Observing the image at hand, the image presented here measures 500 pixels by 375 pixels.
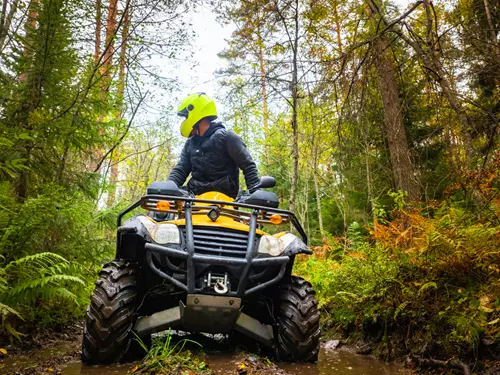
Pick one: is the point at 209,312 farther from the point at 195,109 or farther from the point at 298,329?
the point at 195,109

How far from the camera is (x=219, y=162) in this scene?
491 centimetres

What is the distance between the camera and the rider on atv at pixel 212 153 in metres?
4.87

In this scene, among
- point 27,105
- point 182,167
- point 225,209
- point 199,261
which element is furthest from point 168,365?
point 27,105

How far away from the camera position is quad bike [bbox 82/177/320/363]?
297cm

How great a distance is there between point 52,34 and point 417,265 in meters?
4.45

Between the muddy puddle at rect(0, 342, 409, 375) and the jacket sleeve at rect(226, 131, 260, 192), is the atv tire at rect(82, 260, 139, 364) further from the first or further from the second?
the jacket sleeve at rect(226, 131, 260, 192)

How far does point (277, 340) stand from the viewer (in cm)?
338

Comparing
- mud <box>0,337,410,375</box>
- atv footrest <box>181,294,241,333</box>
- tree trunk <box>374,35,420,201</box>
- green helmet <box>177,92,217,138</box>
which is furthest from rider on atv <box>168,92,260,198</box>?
tree trunk <box>374,35,420,201</box>

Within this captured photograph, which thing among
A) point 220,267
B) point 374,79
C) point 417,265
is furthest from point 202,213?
point 374,79

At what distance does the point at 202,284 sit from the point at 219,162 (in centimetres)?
213

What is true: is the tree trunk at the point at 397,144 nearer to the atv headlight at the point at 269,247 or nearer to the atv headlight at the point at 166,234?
the atv headlight at the point at 269,247

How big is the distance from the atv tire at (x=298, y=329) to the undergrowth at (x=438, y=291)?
77 cm

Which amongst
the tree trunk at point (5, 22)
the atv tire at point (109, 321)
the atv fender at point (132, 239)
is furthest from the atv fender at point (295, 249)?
the tree trunk at point (5, 22)

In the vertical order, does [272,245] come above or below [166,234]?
below
